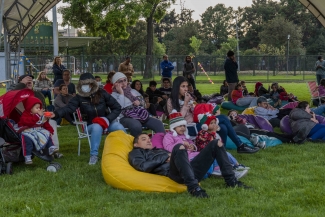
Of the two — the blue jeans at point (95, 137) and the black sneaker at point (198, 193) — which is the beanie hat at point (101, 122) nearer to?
the blue jeans at point (95, 137)

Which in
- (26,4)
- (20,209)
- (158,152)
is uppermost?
(26,4)

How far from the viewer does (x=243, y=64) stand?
122ft

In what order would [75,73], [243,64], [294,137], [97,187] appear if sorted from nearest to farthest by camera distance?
[97,187] → [294,137] → [75,73] → [243,64]

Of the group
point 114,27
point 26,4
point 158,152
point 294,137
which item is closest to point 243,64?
point 114,27

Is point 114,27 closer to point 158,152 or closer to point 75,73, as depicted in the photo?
point 75,73

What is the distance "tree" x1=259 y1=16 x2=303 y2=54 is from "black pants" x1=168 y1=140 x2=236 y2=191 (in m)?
56.8

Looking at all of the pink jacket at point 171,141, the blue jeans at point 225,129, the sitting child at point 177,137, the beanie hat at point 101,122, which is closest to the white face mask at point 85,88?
the beanie hat at point 101,122

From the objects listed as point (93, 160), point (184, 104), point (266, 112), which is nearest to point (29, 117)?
point (93, 160)

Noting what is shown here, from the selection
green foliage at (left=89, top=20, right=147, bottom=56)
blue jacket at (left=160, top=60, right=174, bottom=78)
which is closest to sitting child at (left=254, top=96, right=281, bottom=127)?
blue jacket at (left=160, top=60, right=174, bottom=78)

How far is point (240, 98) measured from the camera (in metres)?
14.4

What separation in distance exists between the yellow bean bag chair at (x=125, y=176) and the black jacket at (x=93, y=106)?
1240mm

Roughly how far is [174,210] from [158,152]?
1332 mm

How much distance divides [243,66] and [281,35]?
2579cm

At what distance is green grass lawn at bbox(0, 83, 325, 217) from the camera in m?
4.97
